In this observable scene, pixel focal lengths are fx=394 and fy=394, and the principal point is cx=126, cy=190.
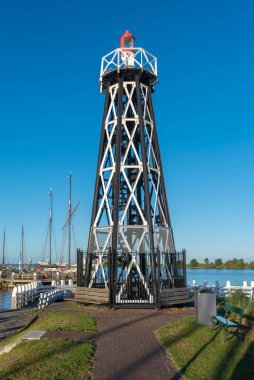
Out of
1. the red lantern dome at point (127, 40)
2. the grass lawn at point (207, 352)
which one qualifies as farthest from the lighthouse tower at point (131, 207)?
the grass lawn at point (207, 352)

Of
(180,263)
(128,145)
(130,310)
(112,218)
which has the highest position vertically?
(128,145)

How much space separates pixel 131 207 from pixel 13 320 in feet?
31.7

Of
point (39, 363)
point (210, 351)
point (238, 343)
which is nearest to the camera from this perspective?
point (39, 363)

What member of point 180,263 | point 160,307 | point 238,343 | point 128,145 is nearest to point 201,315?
point 238,343

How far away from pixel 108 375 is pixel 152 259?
1214 cm

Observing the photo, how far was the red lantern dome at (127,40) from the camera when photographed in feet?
83.8

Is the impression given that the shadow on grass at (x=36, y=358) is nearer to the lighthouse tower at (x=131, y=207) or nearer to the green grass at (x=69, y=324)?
the green grass at (x=69, y=324)

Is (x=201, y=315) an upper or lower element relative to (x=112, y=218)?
lower

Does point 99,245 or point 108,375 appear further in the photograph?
point 99,245

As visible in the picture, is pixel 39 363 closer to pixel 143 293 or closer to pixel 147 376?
pixel 147 376

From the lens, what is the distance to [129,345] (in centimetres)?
1150

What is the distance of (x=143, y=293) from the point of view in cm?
2081

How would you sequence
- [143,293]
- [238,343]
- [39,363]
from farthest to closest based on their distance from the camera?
[143,293]
[238,343]
[39,363]

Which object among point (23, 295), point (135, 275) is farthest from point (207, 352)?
point (23, 295)
